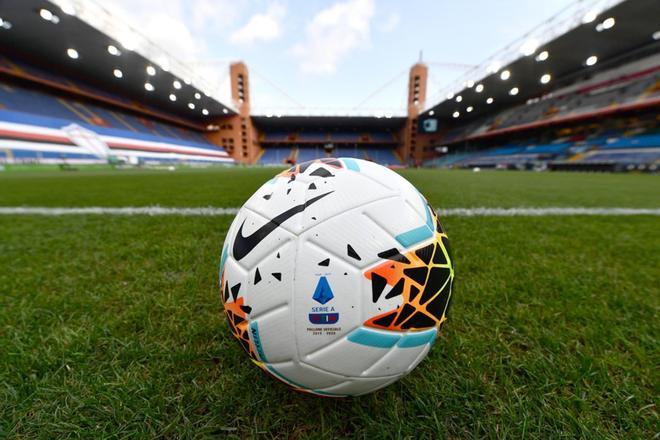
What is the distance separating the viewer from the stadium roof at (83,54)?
13.7 m

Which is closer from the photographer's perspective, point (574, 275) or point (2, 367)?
point (2, 367)

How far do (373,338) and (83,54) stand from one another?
25898 millimetres

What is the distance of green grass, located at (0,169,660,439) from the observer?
0.75 meters

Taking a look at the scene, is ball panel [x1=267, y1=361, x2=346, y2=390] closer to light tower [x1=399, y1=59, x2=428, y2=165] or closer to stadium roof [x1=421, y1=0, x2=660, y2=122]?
stadium roof [x1=421, y1=0, x2=660, y2=122]

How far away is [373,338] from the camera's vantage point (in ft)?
2.35

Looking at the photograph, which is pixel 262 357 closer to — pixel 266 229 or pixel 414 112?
pixel 266 229

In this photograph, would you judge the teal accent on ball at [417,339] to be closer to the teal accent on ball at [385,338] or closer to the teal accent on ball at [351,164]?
the teal accent on ball at [385,338]

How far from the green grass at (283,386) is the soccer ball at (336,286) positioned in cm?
14

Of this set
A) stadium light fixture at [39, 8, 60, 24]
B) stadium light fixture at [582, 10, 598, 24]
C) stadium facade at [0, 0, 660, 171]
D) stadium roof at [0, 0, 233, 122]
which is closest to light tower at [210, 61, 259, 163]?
stadium facade at [0, 0, 660, 171]

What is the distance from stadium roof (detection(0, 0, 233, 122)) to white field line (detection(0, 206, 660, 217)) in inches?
628

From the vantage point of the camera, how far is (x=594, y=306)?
1.26 m

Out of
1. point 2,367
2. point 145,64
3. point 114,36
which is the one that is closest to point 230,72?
point 145,64

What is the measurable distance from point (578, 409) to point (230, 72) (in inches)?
1864

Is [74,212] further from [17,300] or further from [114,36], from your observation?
[114,36]
